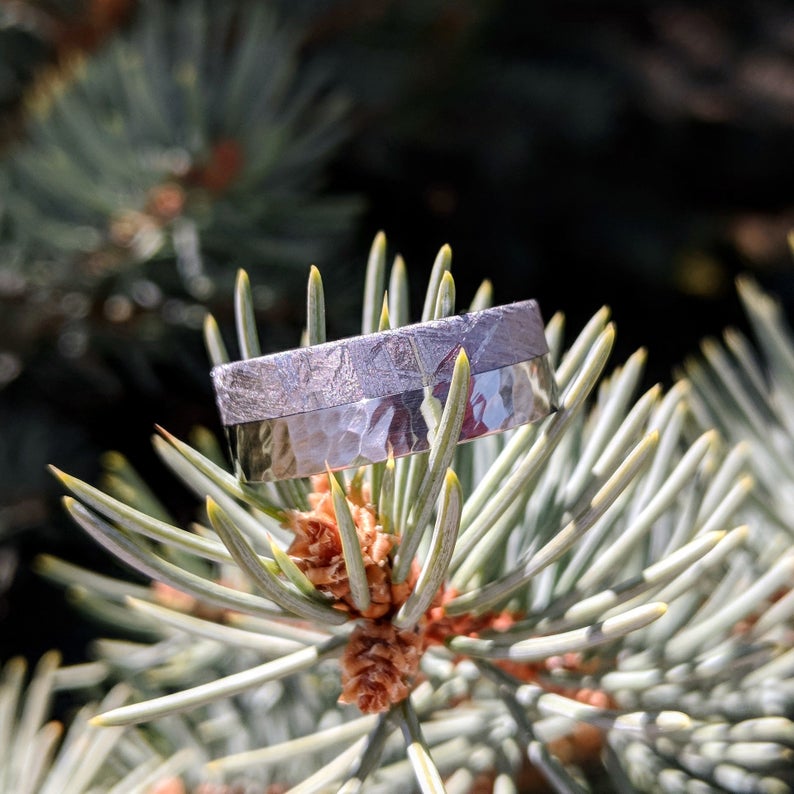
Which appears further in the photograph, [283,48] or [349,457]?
[283,48]

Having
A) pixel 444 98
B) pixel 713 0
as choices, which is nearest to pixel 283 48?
pixel 444 98

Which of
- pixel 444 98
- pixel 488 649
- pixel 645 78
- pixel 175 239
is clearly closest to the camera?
pixel 488 649

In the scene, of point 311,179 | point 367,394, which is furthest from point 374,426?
point 311,179

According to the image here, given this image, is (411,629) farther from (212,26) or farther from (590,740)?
(212,26)

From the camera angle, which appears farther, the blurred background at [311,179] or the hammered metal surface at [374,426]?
the blurred background at [311,179]

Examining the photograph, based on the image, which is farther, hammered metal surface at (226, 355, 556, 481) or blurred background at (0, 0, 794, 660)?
blurred background at (0, 0, 794, 660)

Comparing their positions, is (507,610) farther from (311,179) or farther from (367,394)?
(311,179)
